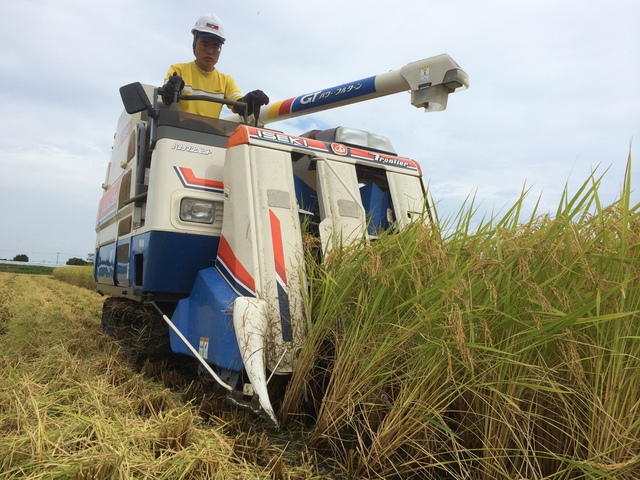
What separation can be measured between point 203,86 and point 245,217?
7.54ft

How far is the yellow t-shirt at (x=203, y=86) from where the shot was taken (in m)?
4.79

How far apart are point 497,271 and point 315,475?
1121 mm

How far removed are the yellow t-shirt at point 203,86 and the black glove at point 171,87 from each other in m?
0.49

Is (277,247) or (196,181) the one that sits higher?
(196,181)

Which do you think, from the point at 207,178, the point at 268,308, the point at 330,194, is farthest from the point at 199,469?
the point at 207,178

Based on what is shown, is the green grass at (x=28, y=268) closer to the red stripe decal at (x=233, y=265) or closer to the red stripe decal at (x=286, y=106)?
the red stripe decal at (x=286, y=106)

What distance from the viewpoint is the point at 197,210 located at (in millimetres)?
3760

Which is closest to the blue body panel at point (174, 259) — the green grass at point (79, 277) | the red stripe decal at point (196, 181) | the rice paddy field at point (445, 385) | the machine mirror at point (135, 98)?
the red stripe decal at point (196, 181)

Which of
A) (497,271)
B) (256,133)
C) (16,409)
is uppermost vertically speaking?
(256,133)

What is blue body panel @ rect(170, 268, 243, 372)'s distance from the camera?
2.92 m

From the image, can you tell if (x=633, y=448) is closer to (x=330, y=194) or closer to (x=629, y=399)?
(x=629, y=399)

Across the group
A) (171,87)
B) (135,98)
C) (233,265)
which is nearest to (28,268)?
(171,87)

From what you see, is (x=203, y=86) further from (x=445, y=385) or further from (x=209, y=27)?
(x=445, y=385)

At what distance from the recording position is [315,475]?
2203mm
